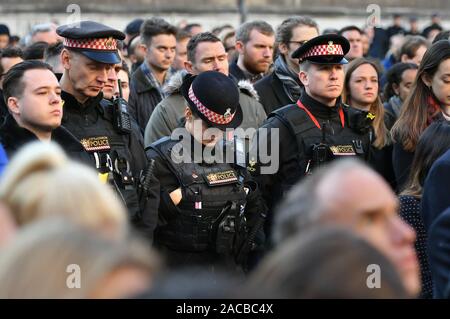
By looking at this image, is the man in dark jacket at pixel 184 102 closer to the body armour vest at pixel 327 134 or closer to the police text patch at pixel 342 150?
the body armour vest at pixel 327 134

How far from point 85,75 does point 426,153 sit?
2167mm

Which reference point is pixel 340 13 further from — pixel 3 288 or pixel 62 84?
pixel 3 288

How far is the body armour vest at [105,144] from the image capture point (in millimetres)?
6609

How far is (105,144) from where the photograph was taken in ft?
22.1

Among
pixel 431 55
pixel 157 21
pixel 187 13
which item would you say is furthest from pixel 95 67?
pixel 187 13

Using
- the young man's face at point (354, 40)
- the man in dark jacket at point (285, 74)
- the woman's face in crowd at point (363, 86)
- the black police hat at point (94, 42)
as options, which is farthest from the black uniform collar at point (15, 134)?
the young man's face at point (354, 40)

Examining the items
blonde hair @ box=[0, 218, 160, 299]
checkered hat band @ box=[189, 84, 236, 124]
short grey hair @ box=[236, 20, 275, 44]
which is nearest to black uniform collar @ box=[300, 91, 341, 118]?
checkered hat band @ box=[189, 84, 236, 124]

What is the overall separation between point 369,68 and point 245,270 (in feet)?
9.55

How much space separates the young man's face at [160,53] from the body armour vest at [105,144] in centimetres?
371

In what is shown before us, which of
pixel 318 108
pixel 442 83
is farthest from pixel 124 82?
pixel 442 83

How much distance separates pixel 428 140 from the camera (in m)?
6.54

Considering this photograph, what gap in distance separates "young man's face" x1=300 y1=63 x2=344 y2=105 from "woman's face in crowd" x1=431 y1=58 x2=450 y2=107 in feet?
2.82

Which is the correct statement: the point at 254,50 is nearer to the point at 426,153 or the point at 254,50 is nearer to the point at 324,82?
the point at 324,82

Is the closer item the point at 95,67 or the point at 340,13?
the point at 95,67
